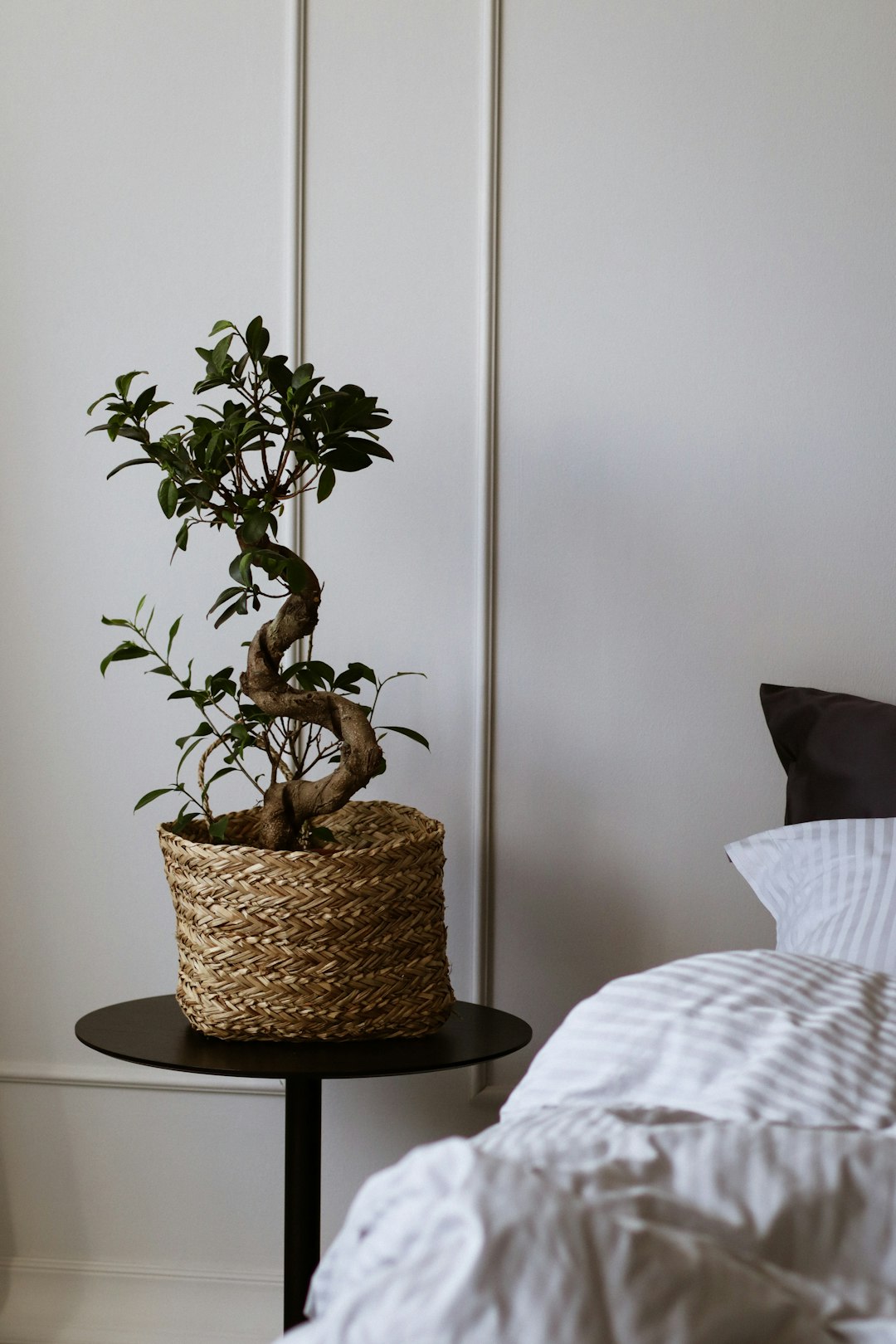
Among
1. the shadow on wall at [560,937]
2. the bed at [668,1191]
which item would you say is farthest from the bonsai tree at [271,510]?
the bed at [668,1191]

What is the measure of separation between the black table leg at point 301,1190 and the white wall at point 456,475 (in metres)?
0.36

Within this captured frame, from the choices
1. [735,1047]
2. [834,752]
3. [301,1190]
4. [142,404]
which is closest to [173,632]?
[142,404]

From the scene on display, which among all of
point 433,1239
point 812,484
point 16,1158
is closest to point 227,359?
point 812,484

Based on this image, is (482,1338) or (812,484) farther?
(812,484)

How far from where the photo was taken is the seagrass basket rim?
54.4 inches

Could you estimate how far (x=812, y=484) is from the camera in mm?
1743

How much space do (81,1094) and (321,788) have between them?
792mm

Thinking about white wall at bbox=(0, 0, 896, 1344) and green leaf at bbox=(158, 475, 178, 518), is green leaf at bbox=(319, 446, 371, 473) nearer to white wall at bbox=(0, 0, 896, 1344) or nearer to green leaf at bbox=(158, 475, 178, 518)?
green leaf at bbox=(158, 475, 178, 518)

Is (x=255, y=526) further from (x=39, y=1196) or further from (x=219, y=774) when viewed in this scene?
(x=39, y=1196)

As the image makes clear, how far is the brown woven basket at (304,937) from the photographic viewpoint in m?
1.37

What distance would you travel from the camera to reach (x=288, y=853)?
1.38m

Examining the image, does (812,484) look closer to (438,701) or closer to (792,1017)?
(438,701)

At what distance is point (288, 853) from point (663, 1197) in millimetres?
868

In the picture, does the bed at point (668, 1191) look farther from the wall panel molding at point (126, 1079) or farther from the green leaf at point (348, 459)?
the wall panel molding at point (126, 1079)
